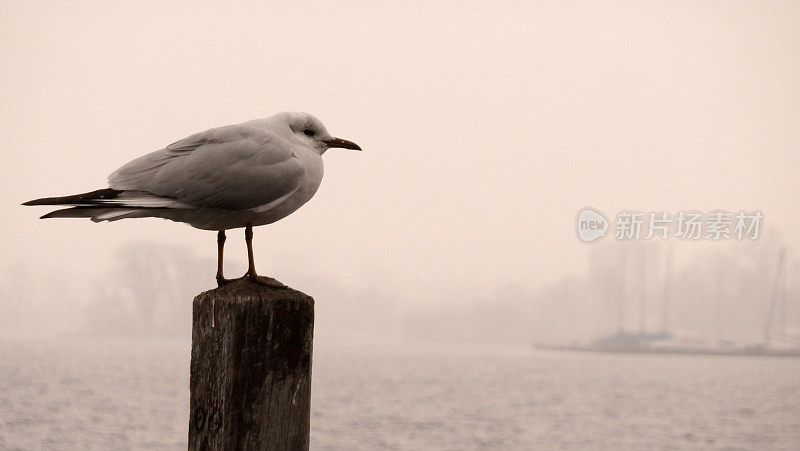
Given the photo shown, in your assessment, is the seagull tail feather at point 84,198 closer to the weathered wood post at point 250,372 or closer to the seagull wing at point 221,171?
the seagull wing at point 221,171

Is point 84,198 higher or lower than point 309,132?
lower

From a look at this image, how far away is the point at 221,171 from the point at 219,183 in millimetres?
65

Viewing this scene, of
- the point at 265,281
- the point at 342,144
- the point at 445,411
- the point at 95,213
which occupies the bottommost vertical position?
the point at 445,411

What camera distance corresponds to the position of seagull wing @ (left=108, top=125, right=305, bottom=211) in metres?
3.96

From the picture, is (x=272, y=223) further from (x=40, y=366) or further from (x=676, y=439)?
(x=40, y=366)

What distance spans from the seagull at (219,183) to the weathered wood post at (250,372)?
1.86 ft

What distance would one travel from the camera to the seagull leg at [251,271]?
11.7 feet

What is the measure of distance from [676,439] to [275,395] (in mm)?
39853

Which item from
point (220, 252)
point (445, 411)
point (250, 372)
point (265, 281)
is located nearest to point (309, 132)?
point (220, 252)

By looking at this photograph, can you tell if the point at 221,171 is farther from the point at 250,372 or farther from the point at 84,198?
the point at 250,372

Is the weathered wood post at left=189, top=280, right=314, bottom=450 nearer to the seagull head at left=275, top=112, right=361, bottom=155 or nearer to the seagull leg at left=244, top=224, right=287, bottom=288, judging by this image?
the seagull leg at left=244, top=224, right=287, bottom=288

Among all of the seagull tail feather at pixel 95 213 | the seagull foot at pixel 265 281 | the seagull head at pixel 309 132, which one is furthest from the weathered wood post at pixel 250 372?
the seagull head at pixel 309 132

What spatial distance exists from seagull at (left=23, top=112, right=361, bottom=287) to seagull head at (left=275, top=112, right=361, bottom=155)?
8 cm

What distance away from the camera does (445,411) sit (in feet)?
152
